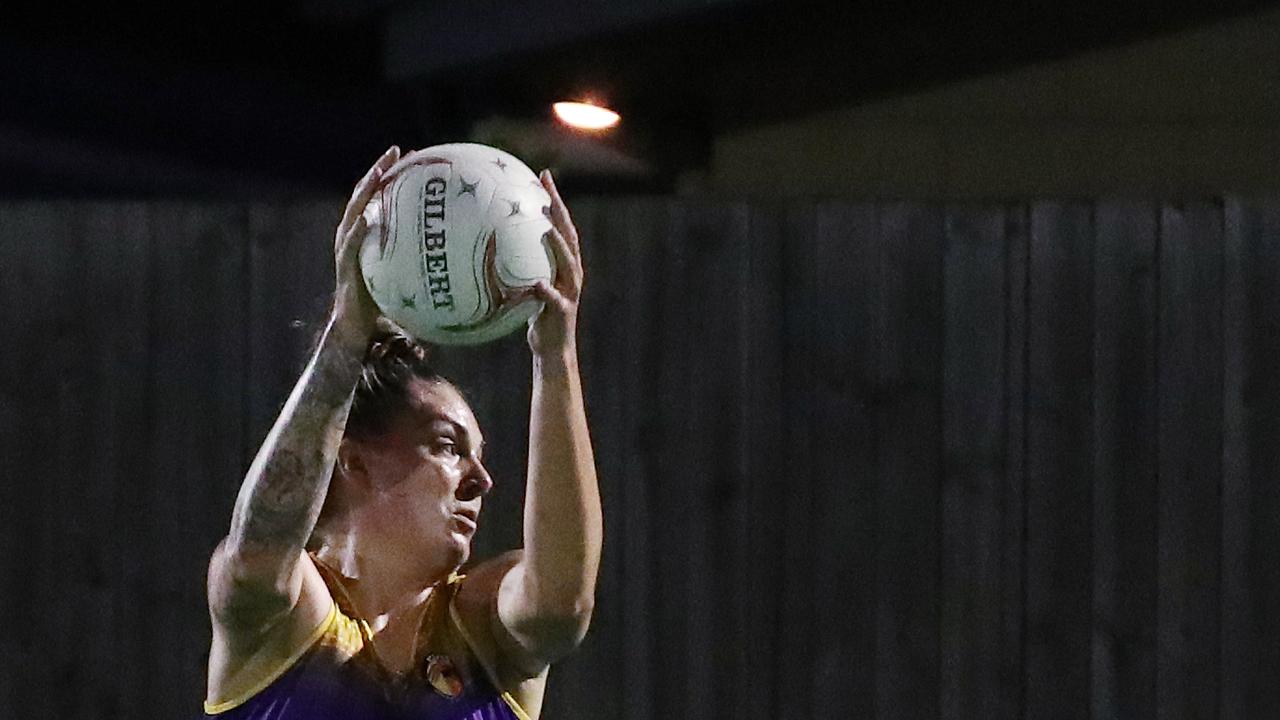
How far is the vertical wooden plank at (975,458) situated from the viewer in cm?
498

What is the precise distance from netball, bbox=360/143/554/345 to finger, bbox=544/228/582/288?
18 mm

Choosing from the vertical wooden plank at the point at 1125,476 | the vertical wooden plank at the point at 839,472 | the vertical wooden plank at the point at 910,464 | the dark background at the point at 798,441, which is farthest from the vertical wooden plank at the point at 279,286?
the vertical wooden plank at the point at 1125,476

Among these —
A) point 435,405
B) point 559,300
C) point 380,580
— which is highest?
point 559,300

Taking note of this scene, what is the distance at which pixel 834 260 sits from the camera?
506cm

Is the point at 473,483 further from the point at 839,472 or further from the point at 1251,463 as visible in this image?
the point at 1251,463

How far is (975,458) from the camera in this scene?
4.99 meters

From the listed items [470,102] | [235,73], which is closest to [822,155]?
[470,102]

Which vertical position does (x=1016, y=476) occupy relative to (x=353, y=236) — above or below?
below

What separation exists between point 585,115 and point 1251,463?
2909 mm

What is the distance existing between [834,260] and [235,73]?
3554 millimetres

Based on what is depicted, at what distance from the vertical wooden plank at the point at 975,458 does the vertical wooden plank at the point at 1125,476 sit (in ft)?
0.80

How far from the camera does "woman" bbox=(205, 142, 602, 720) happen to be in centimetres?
229

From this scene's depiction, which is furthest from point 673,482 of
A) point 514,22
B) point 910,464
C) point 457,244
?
point 457,244

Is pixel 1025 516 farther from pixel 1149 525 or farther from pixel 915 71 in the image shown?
pixel 915 71
